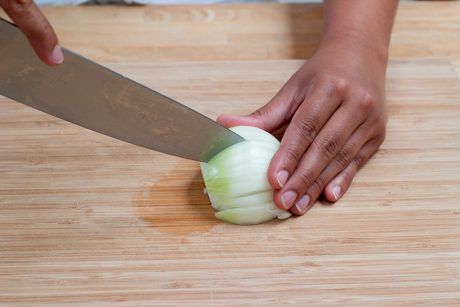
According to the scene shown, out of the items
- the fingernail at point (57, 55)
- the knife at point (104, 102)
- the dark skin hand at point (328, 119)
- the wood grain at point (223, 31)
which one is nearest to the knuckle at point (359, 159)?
the dark skin hand at point (328, 119)

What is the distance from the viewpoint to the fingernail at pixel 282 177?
1.19 metres

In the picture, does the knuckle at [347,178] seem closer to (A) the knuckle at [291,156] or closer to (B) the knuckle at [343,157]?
(B) the knuckle at [343,157]

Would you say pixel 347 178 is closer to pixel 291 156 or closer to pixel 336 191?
pixel 336 191

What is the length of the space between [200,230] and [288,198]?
0.27 meters

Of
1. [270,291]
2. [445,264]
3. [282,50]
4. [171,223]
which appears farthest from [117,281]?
[282,50]

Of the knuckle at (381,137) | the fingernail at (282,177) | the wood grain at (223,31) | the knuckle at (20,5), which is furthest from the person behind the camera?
the wood grain at (223,31)

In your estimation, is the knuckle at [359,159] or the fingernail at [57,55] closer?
the fingernail at [57,55]

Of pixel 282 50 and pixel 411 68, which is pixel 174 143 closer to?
pixel 282 50

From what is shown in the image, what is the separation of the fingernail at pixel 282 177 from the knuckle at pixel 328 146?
14 cm

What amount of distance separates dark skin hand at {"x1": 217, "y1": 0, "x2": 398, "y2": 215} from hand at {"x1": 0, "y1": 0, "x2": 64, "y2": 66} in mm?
609

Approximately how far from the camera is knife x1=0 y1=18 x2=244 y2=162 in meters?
1.07

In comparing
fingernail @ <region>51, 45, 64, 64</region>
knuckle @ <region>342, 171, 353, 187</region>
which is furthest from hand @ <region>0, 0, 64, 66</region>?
knuckle @ <region>342, 171, 353, 187</region>

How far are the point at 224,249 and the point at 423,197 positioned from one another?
0.63 m

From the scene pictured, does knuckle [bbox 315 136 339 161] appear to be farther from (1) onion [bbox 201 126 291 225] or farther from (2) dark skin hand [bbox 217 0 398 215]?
(1) onion [bbox 201 126 291 225]
